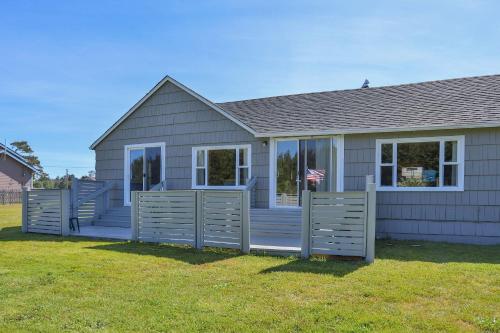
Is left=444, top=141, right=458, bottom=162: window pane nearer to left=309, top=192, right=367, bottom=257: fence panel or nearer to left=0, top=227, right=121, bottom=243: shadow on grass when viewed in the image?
left=309, top=192, right=367, bottom=257: fence panel

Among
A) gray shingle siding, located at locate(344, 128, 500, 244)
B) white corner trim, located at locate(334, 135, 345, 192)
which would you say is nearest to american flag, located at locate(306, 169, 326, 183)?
white corner trim, located at locate(334, 135, 345, 192)

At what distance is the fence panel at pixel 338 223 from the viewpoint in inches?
299

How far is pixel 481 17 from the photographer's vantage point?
1077cm

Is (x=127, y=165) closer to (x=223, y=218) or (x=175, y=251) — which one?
(x=175, y=251)

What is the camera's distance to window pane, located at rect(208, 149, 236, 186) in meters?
13.2

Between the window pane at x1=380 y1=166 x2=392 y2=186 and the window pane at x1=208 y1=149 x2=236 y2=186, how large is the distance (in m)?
4.49

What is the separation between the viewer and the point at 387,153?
1114 cm

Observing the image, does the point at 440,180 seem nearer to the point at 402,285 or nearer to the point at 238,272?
the point at 402,285

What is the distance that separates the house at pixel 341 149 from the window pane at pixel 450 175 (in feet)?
0.08

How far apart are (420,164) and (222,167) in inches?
232

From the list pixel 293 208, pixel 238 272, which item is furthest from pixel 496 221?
pixel 238 272

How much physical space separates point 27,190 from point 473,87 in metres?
13.6

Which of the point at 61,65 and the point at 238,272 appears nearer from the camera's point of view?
the point at 238,272


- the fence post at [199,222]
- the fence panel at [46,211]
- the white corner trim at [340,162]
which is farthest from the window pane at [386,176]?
the fence panel at [46,211]
